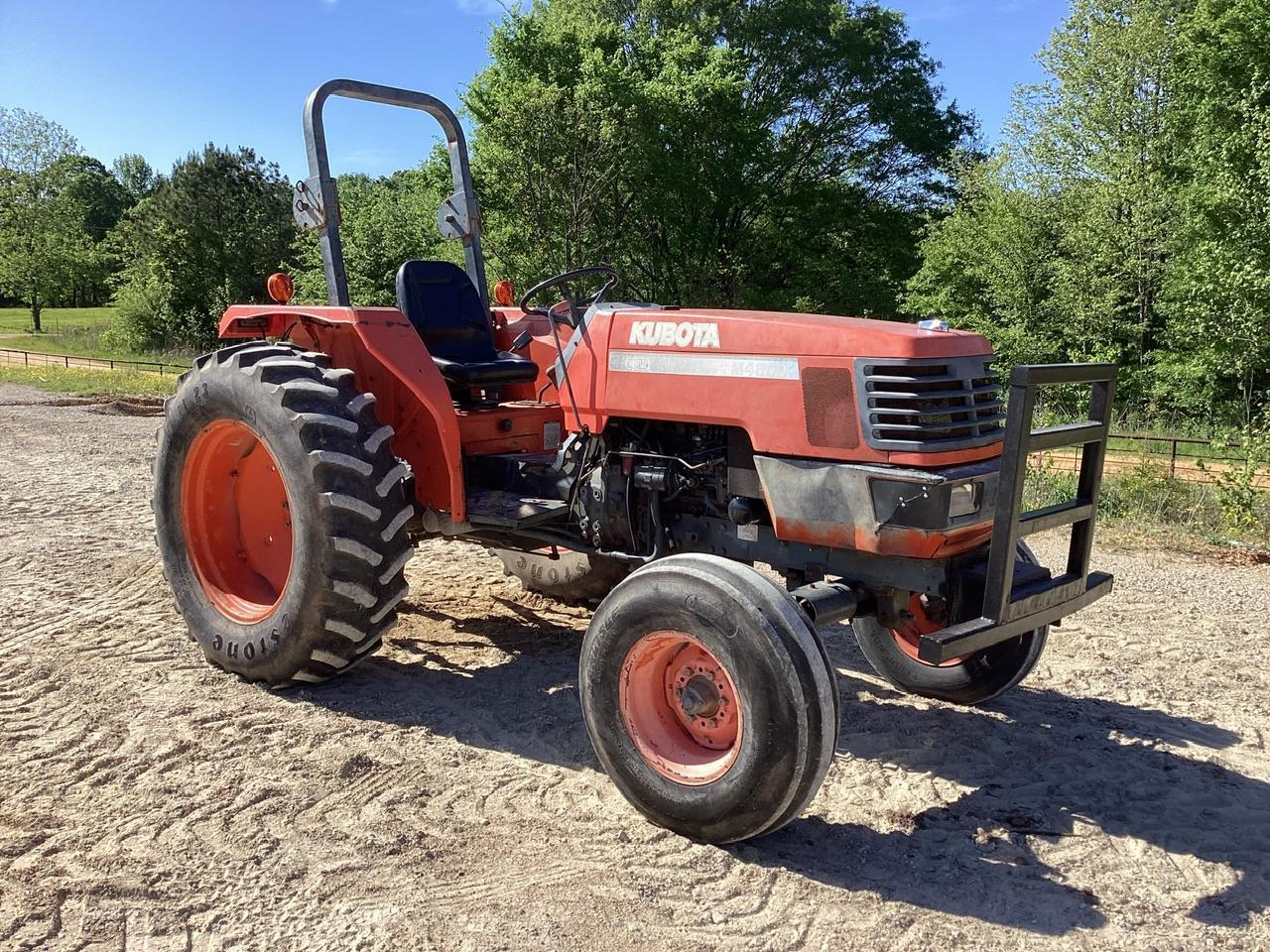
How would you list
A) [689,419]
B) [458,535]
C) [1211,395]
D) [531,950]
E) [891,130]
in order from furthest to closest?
[891,130]
[1211,395]
[458,535]
[689,419]
[531,950]

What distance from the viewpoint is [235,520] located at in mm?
4777

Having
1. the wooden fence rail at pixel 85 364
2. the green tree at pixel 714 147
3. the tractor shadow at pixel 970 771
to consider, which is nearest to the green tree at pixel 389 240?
the green tree at pixel 714 147

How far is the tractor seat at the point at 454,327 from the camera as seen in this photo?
15.2 feet

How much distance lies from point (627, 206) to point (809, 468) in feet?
72.7

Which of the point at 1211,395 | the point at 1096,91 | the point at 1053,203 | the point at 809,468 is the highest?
the point at 1096,91

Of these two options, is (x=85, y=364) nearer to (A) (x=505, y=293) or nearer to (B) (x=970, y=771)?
(A) (x=505, y=293)

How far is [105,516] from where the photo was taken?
746 centimetres

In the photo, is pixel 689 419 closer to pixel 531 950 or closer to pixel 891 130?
pixel 531 950

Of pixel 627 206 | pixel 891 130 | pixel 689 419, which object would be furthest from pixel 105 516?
pixel 891 130

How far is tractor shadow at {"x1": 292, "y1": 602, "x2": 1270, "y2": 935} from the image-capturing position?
9.46 feet

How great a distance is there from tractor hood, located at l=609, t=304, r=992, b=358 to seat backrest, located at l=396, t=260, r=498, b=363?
51.9 inches

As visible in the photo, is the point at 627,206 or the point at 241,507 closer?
the point at 241,507

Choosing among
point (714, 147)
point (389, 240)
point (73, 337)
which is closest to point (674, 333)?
point (714, 147)

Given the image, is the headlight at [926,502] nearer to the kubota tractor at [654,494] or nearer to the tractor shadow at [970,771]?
the kubota tractor at [654,494]
